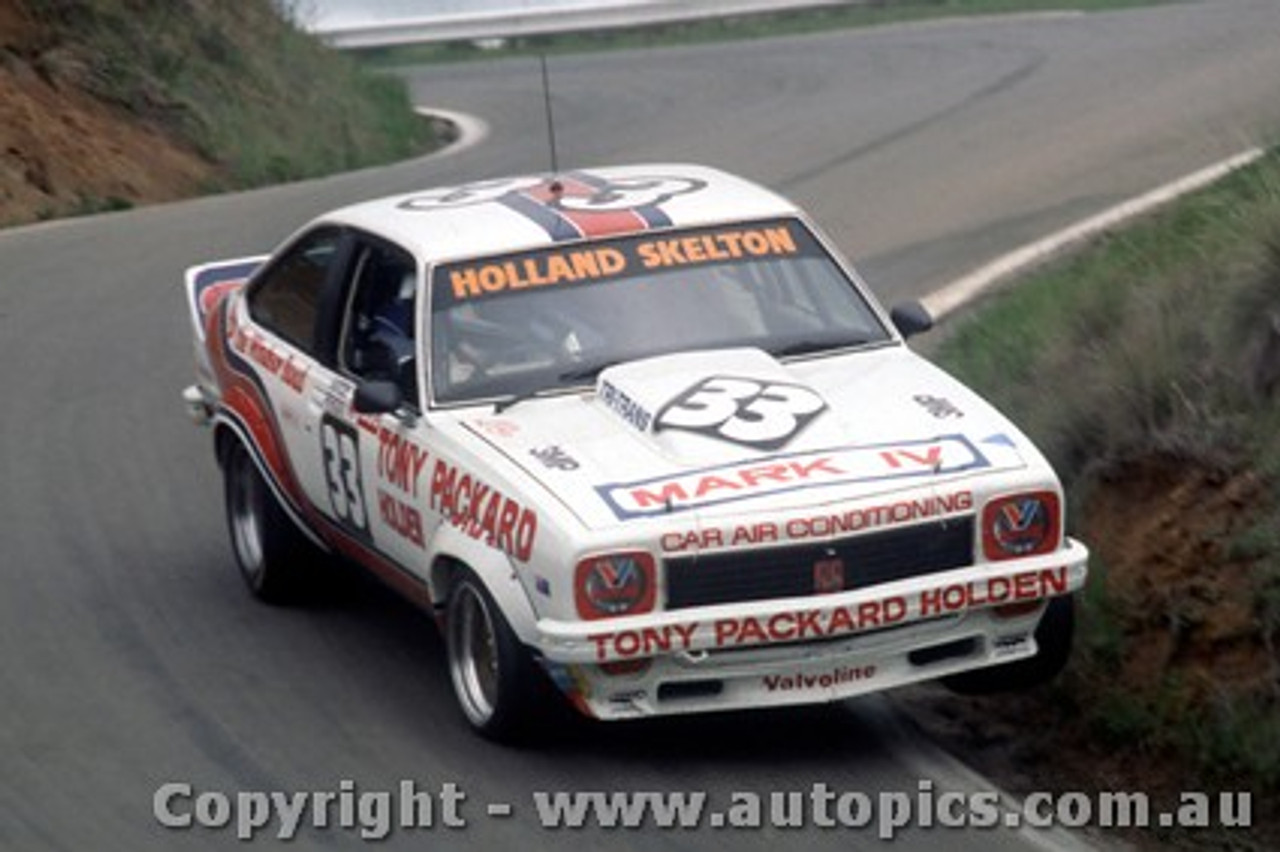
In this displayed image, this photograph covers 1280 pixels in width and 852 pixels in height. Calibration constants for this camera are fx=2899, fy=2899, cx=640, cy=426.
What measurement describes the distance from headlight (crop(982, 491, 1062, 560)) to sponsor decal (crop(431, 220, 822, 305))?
1.73 m

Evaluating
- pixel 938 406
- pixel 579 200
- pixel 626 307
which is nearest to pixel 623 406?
pixel 626 307

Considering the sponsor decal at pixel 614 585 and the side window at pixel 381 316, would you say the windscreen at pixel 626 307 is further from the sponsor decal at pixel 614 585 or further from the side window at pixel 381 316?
the sponsor decal at pixel 614 585

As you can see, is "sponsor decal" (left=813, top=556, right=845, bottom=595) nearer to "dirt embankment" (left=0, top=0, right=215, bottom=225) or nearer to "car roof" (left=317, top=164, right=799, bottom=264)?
"car roof" (left=317, top=164, right=799, bottom=264)

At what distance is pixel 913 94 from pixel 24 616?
14.8 metres

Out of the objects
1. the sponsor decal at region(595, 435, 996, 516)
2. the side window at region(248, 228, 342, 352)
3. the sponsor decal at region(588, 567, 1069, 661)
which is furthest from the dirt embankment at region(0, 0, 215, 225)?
the sponsor decal at region(588, 567, 1069, 661)

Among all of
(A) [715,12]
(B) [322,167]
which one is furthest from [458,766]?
(A) [715,12]

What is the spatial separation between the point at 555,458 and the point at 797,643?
96cm

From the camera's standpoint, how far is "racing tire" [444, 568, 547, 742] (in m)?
8.59

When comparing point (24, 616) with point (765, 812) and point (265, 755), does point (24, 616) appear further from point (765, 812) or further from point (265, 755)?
point (765, 812)

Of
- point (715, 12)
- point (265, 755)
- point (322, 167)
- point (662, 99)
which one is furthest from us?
point (715, 12)

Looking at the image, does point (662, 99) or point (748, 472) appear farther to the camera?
point (662, 99)

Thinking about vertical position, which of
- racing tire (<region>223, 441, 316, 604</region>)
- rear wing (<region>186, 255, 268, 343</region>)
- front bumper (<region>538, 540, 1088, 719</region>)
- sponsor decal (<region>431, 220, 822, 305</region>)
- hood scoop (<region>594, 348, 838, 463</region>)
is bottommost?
racing tire (<region>223, 441, 316, 604</region>)

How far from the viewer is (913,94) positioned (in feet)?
79.6

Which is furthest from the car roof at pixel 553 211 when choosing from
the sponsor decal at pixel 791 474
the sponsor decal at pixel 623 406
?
the sponsor decal at pixel 791 474
